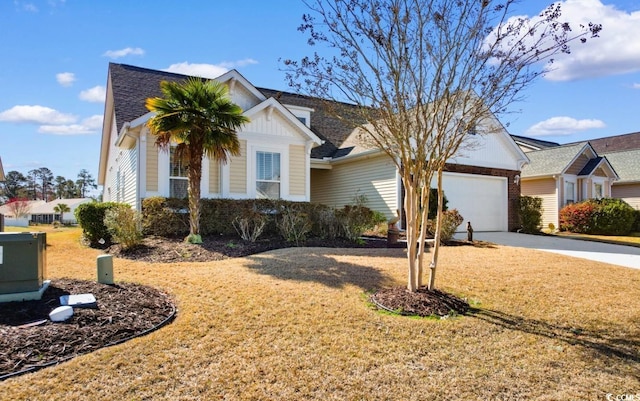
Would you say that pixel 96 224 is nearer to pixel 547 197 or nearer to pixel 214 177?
pixel 214 177

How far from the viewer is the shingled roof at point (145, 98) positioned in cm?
1386

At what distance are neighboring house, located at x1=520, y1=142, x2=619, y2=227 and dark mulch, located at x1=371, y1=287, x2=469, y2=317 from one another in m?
17.8

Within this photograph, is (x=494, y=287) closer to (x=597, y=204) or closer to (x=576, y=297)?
(x=576, y=297)

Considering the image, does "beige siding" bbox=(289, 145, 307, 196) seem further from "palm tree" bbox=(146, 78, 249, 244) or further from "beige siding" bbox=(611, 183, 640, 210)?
"beige siding" bbox=(611, 183, 640, 210)

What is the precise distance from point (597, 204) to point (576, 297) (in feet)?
51.0

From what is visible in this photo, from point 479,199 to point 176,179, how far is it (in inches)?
497

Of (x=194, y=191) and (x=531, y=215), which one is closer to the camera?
(x=194, y=191)

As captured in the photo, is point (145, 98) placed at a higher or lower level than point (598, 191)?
higher

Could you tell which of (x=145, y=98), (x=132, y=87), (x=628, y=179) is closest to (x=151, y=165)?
(x=145, y=98)

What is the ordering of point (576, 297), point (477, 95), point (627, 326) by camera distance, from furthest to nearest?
point (576, 297), point (477, 95), point (627, 326)

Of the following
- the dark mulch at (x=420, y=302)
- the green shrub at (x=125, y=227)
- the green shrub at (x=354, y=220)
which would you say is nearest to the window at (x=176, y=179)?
the green shrub at (x=125, y=227)

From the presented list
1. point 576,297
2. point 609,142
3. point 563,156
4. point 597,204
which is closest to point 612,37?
point 576,297

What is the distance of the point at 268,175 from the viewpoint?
13.9m

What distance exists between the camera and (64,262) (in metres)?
8.30
